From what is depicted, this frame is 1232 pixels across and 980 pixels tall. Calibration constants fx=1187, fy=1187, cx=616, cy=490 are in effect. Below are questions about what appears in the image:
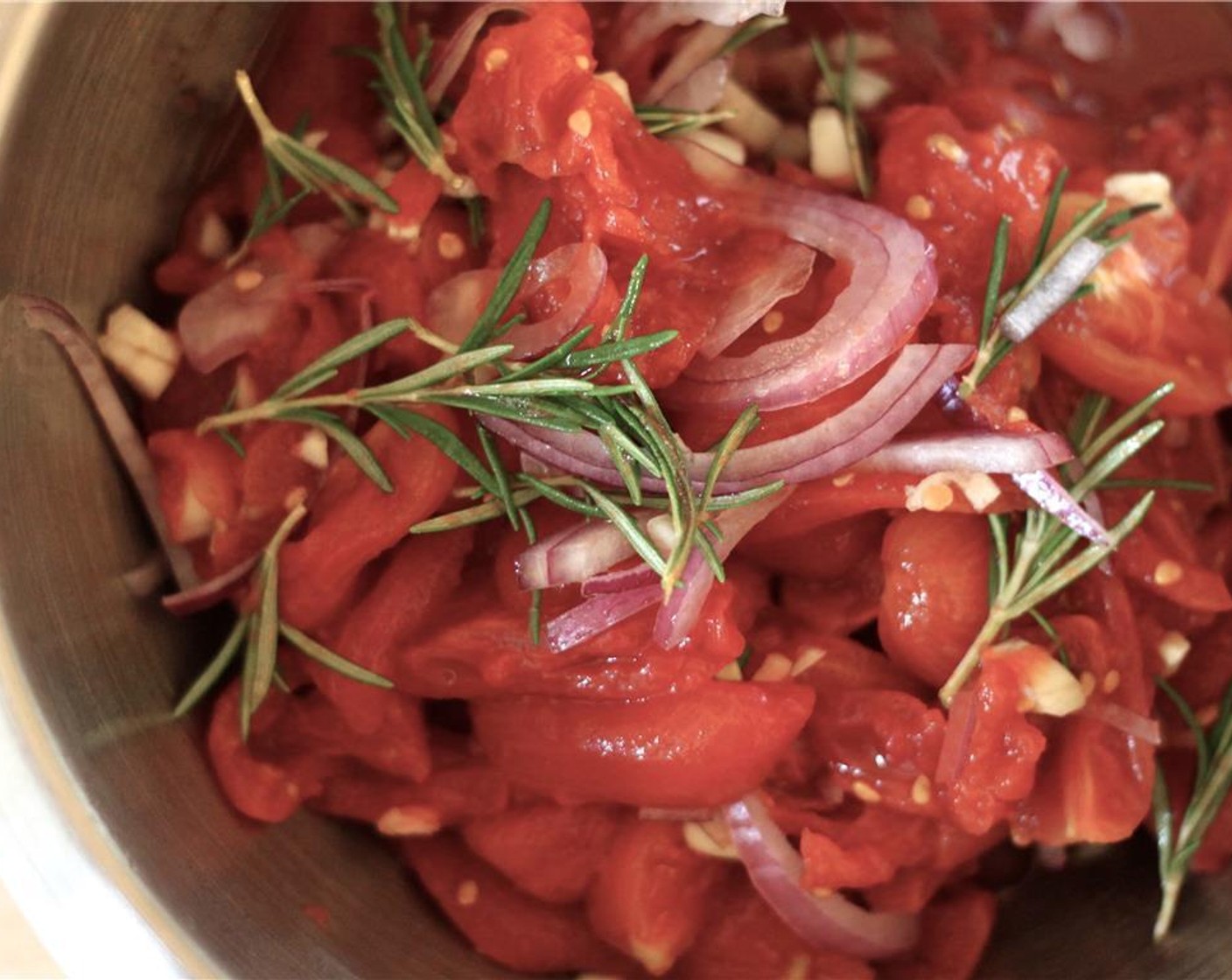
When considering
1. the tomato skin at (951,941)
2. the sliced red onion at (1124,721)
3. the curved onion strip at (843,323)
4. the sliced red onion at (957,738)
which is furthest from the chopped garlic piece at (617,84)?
the tomato skin at (951,941)

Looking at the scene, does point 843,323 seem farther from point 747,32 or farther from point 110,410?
point 110,410

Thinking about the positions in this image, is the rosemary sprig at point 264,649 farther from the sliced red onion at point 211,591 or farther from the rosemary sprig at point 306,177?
the rosemary sprig at point 306,177

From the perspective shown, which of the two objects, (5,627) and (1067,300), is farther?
(1067,300)

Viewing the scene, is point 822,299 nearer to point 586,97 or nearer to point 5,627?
point 586,97

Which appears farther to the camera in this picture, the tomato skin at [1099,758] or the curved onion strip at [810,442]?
the tomato skin at [1099,758]

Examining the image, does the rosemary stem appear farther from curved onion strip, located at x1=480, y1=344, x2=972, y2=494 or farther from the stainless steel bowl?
the stainless steel bowl

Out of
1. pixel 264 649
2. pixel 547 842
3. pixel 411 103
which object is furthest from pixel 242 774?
pixel 411 103

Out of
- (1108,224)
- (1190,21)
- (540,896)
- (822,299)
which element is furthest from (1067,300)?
(540,896)
